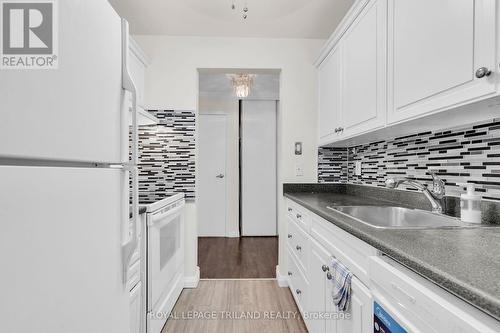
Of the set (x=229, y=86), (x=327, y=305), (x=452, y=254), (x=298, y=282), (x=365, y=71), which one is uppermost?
(x=229, y=86)

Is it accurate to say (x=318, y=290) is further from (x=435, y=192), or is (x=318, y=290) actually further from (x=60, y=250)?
(x=60, y=250)

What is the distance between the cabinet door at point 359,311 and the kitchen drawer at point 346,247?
0.12 feet

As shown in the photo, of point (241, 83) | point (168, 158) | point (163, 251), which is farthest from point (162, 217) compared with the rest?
point (241, 83)

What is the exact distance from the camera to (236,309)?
2117 mm

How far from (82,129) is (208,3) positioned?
1809mm

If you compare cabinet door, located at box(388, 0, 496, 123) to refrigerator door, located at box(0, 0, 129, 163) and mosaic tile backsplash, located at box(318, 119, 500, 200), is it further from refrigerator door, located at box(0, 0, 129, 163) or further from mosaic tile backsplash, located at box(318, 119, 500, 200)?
refrigerator door, located at box(0, 0, 129, 163)

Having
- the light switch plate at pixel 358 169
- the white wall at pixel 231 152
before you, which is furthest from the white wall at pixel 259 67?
the white wall at pixel 231 152

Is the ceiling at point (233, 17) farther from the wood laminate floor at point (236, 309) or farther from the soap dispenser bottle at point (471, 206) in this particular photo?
the wood laminate floor at point (236, 309)

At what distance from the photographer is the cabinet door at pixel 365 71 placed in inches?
56.5

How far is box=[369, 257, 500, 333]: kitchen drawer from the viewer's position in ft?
1.72

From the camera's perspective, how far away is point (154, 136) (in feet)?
8.49

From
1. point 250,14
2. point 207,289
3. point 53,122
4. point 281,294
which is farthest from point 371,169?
point 53,122

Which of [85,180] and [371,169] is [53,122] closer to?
[85,180]

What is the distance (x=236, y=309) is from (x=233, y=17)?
236cm
